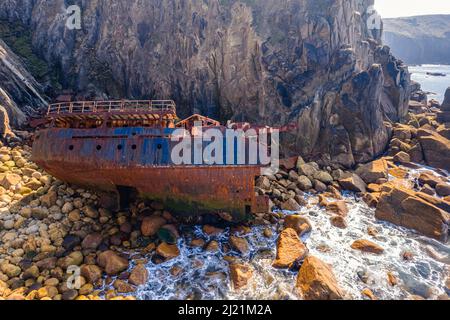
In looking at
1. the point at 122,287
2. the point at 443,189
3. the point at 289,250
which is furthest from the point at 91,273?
the point at 443,189

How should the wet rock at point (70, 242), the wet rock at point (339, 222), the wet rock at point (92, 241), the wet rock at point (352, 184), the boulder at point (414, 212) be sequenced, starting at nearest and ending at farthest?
the wet rock at point (70, 242)
the wet rock at point (92, 241)
the boulder at point (414, 212)
the wet rock at point (339, 222)
the wet rock at point (352, 184)

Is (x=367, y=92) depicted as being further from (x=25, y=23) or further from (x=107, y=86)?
(x=25, y=23)

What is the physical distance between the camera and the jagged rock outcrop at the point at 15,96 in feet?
41.7

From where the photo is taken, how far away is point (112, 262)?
7.70m

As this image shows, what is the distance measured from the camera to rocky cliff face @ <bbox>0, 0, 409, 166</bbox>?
52.2 feet

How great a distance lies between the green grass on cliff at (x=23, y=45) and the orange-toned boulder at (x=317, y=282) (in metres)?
22.8

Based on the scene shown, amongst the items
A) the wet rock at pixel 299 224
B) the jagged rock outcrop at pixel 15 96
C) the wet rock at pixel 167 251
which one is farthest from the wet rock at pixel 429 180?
the jagged rock outcrop at pixel 15 96

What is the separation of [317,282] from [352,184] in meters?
7.98

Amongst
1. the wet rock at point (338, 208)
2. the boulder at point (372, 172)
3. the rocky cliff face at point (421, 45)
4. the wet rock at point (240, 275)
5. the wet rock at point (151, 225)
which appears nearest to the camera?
the wet rock at point (240, 275)

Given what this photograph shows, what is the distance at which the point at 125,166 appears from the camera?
30.0ft

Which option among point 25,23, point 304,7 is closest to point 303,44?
point 304,7

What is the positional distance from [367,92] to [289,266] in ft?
45.4

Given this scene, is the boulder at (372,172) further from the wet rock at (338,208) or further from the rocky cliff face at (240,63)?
the wet rock at (338,208)

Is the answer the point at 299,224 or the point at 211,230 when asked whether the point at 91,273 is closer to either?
the point at 211,230
